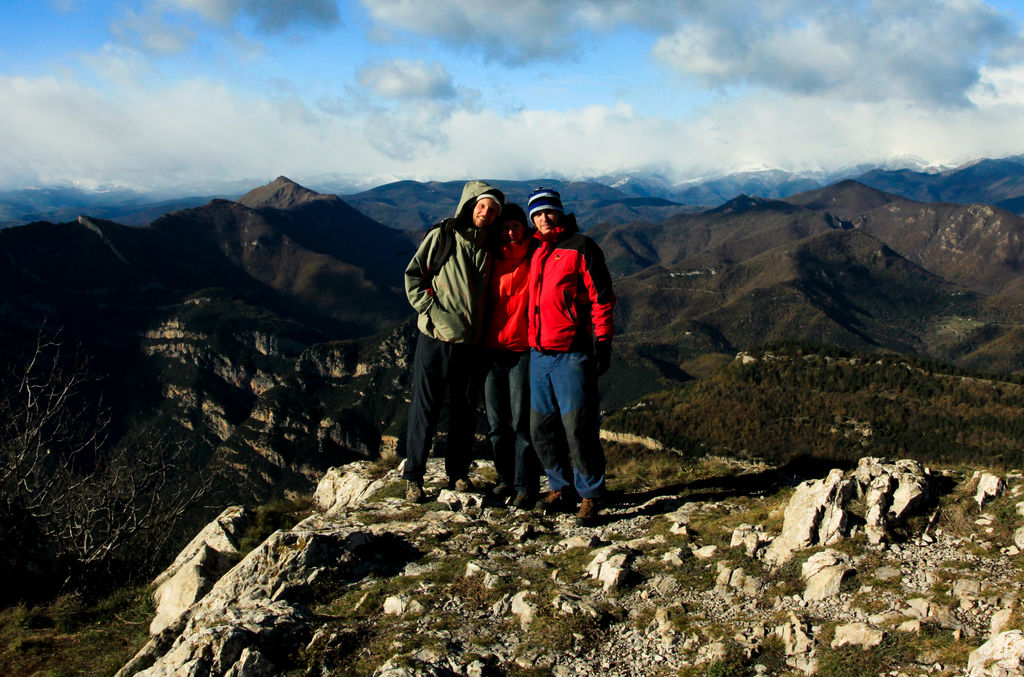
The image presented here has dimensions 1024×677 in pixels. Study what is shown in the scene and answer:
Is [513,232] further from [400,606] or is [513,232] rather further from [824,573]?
[824,573]

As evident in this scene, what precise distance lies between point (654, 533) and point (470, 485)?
3640mm

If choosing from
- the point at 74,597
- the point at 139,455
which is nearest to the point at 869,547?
the point at 74,597

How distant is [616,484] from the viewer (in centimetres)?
Result: 1345

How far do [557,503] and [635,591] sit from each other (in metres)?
3.13

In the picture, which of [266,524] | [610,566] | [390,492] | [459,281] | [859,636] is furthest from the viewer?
[390,492]

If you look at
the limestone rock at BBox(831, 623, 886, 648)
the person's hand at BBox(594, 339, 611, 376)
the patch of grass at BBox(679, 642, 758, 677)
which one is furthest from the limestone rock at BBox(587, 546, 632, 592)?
the person's hand at BBox(594, 339, 611, 376)

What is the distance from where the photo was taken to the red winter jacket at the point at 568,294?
9.34 meters

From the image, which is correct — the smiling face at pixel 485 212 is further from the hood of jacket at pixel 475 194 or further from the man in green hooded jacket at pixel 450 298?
the hood of jacket at pixel 475 194

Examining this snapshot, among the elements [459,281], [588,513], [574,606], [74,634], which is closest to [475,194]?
[459,281]

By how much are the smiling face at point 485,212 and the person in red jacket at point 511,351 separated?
225mm

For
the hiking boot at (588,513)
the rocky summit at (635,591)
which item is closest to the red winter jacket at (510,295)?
the hiking boot at (588,513)

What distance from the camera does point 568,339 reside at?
941 centimetres

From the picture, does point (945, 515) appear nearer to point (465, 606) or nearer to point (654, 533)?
point (654, 533)

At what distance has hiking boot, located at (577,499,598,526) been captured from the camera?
32.5ft
